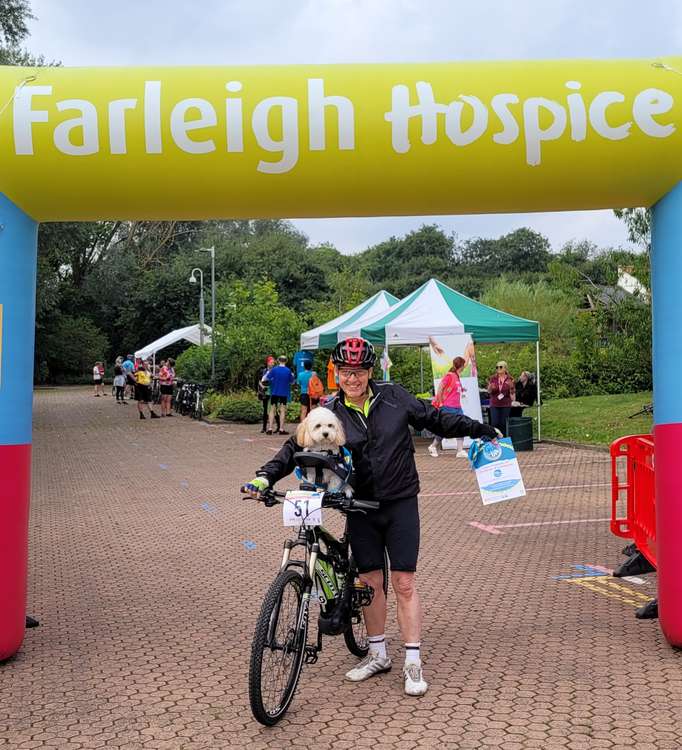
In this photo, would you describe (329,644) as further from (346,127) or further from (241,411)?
(241,411)

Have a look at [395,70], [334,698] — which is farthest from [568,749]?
[395,70]

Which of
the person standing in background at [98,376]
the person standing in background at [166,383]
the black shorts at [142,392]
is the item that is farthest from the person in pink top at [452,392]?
the person standing in background at [98,376]

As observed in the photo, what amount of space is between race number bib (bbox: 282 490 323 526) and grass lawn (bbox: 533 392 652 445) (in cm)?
1430

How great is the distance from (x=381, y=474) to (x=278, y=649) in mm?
1013

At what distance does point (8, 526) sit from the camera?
17.1 feet

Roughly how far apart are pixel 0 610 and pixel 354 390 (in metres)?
2.33

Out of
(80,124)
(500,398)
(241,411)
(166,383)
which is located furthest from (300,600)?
(166,383)

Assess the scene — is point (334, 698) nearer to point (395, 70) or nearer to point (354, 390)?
point (354, 390)

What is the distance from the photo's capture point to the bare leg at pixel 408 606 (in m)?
4.71

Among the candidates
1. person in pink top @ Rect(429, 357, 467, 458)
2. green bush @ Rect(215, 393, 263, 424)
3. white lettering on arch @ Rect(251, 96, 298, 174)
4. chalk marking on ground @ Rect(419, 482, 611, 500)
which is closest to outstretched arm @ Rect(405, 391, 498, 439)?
white lettering on arch @ Rect(251, 96, 298, 174)

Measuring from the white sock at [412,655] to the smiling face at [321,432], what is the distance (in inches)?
43.5

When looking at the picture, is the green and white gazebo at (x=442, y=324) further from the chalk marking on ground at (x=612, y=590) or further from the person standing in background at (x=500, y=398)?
the chalk marking on ground at (x=612, y=590)

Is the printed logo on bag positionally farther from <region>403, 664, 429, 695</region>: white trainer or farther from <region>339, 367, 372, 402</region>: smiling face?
<region>403, 664, 429, 695</region>: white trainer

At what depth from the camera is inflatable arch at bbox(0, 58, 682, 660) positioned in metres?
5.16
